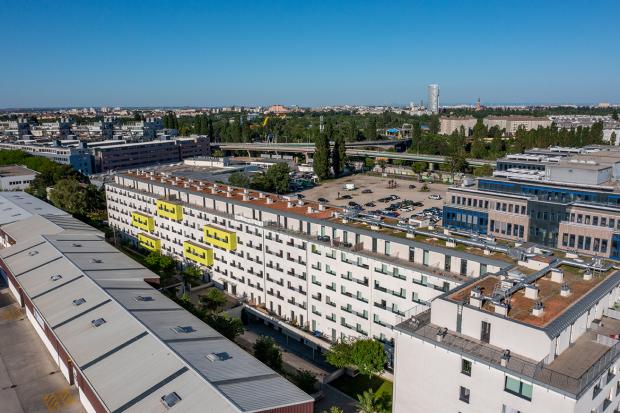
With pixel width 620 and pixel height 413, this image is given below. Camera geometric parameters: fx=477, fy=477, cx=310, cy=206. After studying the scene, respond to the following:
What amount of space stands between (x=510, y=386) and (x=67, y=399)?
78.3 ft

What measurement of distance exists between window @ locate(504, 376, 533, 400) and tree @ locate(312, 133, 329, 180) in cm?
9913

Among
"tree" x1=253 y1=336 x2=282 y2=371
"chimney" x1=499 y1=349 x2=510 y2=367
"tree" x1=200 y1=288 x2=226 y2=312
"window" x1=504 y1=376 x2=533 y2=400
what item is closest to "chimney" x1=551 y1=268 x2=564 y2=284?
"chimney" x1=499 y1=349 x2=510 y2=367

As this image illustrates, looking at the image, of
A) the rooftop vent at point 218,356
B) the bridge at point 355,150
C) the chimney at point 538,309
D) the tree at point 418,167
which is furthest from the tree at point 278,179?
the chimney at point 538,309

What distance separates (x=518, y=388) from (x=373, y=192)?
88.9 m

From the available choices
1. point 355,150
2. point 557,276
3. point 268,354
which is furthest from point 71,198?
point 355,150

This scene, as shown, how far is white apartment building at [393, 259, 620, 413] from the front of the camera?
1930 cm

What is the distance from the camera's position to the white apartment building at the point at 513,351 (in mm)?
19297

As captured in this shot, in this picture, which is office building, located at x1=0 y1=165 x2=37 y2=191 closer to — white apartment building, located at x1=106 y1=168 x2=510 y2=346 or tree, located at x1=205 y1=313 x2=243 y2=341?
white apartment building, located at x1=106 y1=168 x2=510 y2=346

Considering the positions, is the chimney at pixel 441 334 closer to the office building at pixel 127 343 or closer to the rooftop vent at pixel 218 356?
the office building at pixel 127 343

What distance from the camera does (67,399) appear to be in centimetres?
2752

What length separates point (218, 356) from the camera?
25.1 m

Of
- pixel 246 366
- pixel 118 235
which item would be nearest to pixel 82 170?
pixel 118 235

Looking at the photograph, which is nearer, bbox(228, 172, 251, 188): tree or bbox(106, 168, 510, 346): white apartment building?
bbox(106, 168, 510, 346): white apartment building

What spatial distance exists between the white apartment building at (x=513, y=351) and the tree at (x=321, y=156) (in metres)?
93.2
